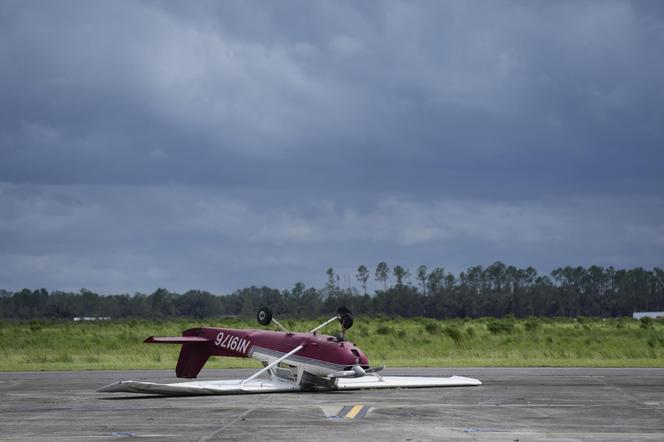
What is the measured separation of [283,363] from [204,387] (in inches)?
117

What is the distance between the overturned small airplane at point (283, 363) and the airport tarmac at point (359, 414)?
0.57 m

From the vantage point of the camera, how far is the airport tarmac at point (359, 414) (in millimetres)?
17297

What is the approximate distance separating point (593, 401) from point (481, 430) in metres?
6.83

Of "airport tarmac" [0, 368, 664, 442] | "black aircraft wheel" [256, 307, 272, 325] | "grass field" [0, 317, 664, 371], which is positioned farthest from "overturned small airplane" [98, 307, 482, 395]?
"grass field" [0, 317, 664, 371]

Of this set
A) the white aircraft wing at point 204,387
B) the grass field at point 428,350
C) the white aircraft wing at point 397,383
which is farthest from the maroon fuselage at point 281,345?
the grass field at point 428,350

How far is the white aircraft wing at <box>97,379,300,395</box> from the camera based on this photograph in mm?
23859

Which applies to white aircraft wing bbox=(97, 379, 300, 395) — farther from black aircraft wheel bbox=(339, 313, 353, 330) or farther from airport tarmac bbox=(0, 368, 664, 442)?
black aircraft wheel bbox=(339, 313, 353, 330)

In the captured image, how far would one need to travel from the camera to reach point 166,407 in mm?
22172

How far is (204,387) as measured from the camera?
83.4ft

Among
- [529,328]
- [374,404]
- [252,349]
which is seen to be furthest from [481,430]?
[529,328]

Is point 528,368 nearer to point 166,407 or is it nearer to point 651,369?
point 651,369

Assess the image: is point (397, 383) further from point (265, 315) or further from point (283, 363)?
point (265, 315)

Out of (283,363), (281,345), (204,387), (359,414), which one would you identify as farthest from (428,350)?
(359,414)

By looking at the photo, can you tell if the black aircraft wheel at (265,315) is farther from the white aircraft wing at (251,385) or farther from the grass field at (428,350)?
the grass field at (428,350)
